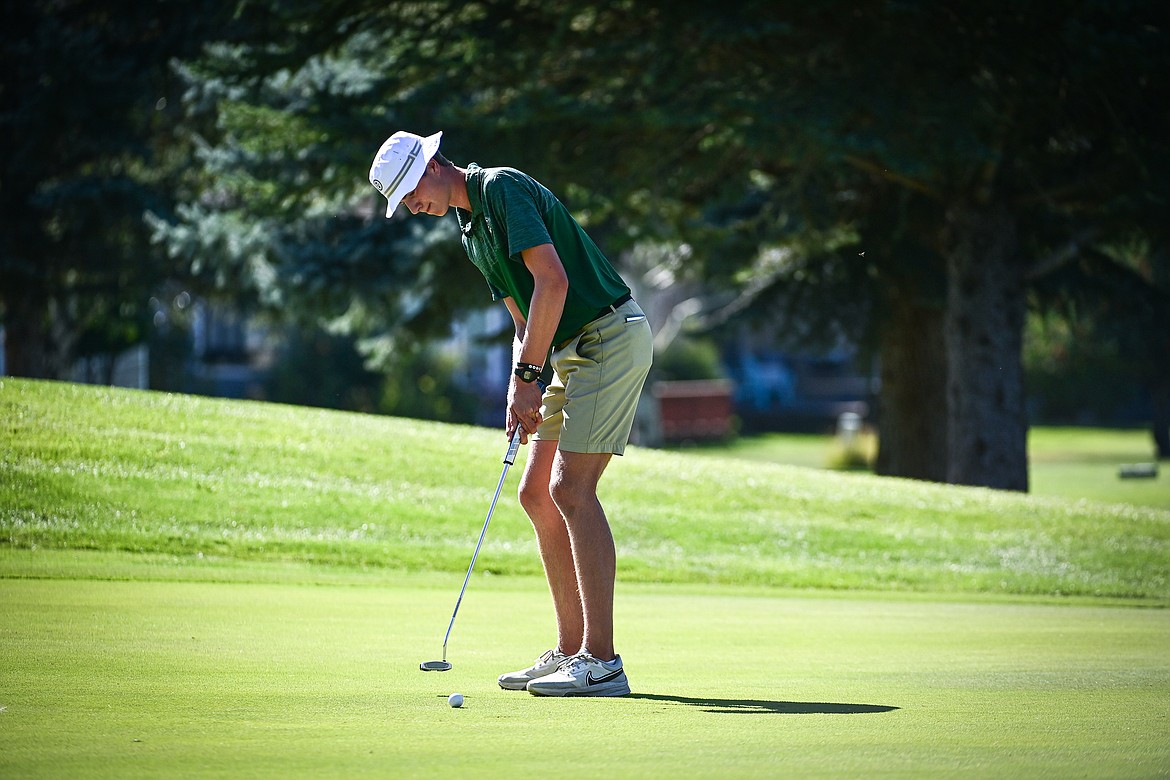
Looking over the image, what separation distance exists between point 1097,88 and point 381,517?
8.58m

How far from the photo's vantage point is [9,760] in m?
3.46

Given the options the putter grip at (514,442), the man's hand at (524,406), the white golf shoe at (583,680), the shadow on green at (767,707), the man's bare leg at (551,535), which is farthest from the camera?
the man's bare leg at (551,535)

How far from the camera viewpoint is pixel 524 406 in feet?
16.5

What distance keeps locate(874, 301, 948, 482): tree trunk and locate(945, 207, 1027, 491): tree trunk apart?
2464 mm

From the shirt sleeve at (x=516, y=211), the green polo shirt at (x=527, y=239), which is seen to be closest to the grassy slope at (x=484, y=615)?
the green polo shirt at (x=527, y=239)

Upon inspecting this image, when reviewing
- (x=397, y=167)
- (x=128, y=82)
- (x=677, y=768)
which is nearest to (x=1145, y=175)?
(x=397, y=167)

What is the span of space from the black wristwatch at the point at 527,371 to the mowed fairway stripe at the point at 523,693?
1.09 metres

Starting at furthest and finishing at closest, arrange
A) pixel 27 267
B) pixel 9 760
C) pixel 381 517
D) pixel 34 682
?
pixel 27 267 < pixel 381 517 < pixel 34 682 < pixel 9 760

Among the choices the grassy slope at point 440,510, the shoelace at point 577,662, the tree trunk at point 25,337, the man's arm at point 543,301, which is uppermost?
the tree trunk at point 25,337

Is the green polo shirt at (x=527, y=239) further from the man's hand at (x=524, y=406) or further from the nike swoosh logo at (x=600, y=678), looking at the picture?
the nike swoosh logo at (x=600, y=678)

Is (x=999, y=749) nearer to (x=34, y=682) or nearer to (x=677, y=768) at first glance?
(x=677, y=768)

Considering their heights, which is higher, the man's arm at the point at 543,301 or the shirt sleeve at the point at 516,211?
the shirt sleeve at the point at 516,211

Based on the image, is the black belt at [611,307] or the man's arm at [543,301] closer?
the man's arm at [543,301]

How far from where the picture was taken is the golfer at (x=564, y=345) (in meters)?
4.92
